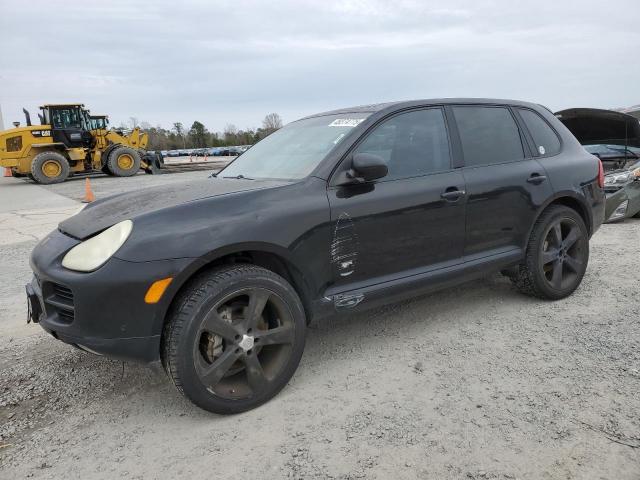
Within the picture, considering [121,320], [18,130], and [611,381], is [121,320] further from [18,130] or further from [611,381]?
[18,130]

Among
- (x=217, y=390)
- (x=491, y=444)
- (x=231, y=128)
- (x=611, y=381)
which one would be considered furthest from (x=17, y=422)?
(x=231, y=128)

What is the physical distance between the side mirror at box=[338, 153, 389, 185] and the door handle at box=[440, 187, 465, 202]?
0.56 metres

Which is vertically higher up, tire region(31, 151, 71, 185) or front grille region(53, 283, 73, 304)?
tire region(31, 151, 71, 185)

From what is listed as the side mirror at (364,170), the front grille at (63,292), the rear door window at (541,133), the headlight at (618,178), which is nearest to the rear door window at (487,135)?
the rear door window at (541,133)

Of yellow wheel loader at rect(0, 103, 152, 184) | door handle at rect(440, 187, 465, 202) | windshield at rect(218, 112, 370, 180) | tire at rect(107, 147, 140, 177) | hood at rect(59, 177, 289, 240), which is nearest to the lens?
hood at rect(59, 177, 289, 240)

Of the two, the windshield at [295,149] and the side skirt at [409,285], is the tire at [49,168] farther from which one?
the side skirt at [409,285]

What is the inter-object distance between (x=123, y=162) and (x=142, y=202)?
1890 cm

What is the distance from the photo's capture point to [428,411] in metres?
2.49

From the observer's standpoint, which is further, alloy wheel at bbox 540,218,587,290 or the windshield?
alloy wheel at bbox 540,218,587,290

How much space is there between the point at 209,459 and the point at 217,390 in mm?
361

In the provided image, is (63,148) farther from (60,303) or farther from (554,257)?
(554,257)

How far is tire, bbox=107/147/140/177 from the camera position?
1973 cm

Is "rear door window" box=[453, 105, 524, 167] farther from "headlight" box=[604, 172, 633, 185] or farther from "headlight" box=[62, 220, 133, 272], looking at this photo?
"headlight" box=[604, 172, 633, 185]

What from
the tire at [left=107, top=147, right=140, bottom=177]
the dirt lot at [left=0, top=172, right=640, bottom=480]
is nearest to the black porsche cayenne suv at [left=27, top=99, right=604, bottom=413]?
the dirt lot at [left=0, top=172, right=640, bottom=480]
